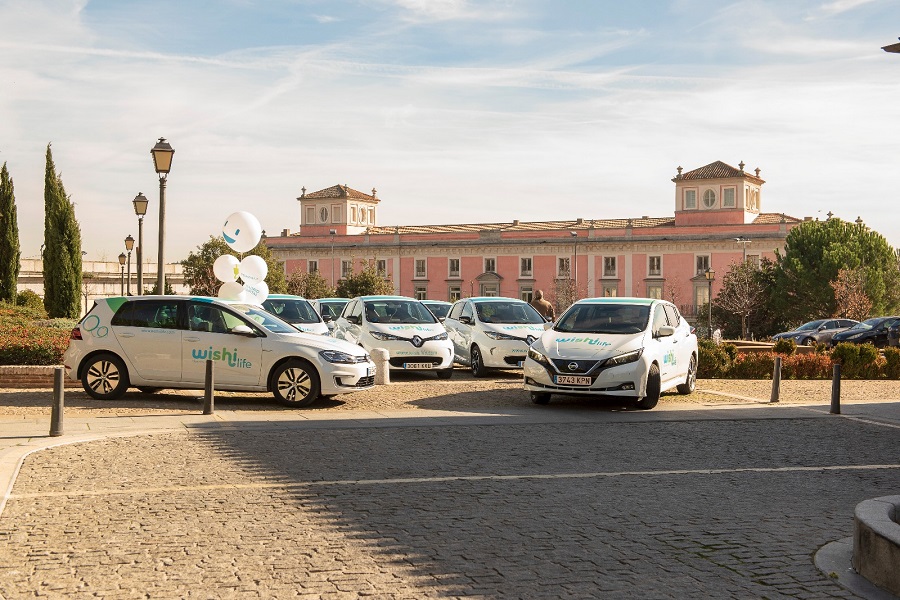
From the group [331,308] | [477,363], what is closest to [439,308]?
[331,308]

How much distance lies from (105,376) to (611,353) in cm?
730

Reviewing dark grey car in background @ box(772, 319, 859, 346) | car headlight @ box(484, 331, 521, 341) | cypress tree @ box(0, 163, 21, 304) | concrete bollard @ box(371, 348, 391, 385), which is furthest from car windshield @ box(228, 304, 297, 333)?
dark grey car in background @ box(772, 319, 859, 346)

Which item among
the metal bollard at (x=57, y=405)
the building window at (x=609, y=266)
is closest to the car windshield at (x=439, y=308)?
the metal bollard at (x=57, y=405)

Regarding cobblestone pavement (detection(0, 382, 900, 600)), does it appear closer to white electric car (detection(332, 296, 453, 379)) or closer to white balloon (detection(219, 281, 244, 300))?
white electric car (detection(332, 296, 453, 379))

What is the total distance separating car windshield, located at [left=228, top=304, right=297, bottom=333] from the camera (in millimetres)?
15312

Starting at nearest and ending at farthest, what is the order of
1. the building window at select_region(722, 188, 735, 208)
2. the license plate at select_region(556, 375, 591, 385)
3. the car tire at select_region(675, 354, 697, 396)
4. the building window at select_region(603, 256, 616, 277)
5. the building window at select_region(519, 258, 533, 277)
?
1. the license plate at select_region(556, 375, 591, 385)
2. the car tire at select_region(675, 354, 697, 396)
3. the building window at select_region(722, 188, 735, 208)
4. the building window at select_region(603, 256, 616, 277)
5. the building window at select_region(519, 258, 533, 277)

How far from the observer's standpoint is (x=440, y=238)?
106875 mm

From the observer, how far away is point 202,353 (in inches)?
596

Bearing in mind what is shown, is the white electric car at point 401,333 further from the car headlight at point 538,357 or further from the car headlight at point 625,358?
the car headlight at point 625,358

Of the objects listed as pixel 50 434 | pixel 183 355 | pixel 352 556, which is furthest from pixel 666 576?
pixel 183 355

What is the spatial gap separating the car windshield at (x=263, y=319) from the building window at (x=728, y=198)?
87.4m

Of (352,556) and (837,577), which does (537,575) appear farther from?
(837,577)

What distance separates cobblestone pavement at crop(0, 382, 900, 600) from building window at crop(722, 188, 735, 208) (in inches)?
3473

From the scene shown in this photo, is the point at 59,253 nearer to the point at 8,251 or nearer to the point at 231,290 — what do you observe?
the point at 8,251
